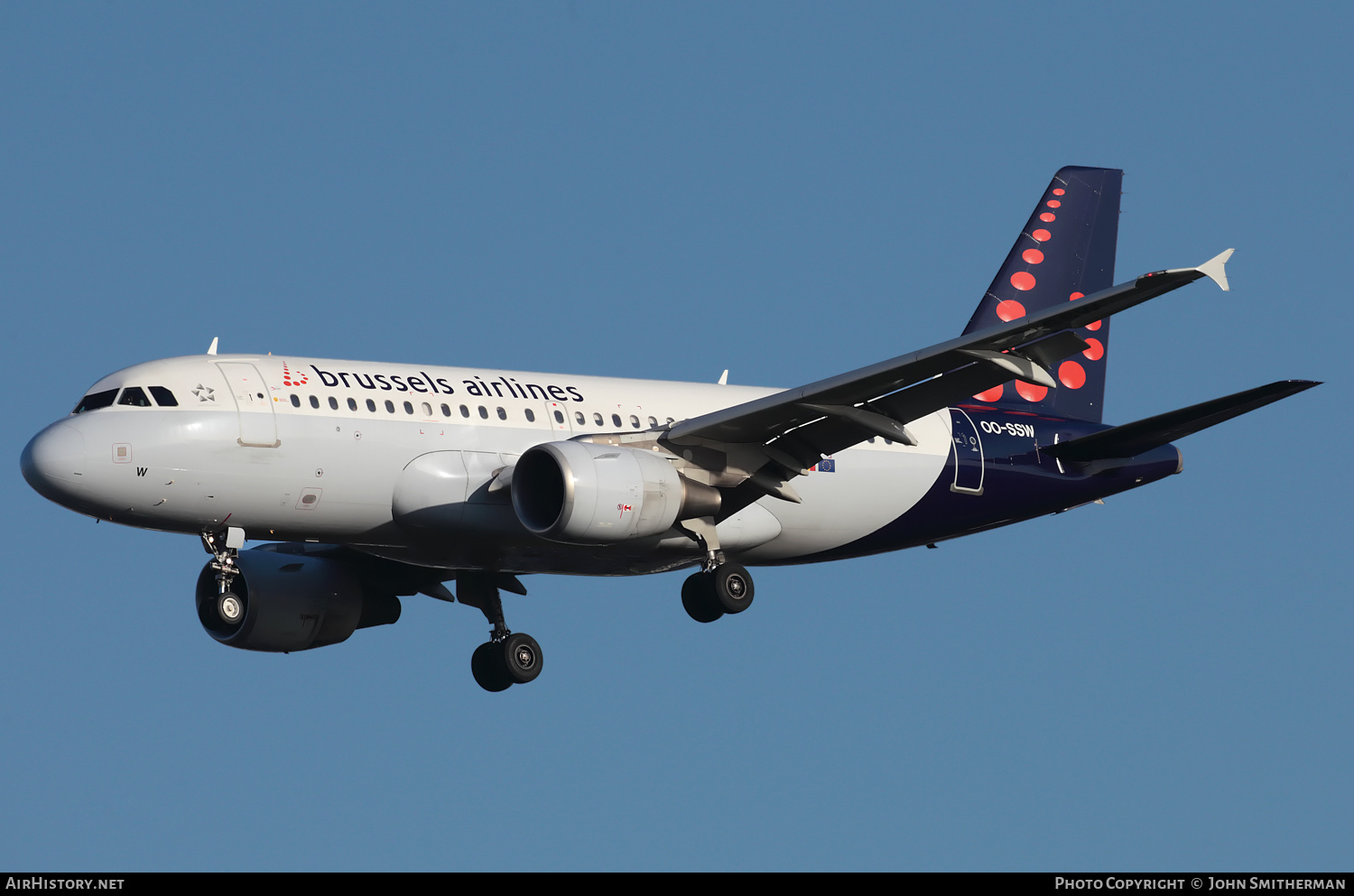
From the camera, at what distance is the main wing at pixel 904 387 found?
29281 millimetres

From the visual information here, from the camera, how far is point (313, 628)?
3916 centimetres

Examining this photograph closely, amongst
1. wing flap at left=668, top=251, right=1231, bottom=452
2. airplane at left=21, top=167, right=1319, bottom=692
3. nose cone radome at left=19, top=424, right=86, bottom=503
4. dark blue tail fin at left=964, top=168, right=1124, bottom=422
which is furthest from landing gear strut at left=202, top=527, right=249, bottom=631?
dark blue tail fin at left=964, top=168, right=1124, bottom=422

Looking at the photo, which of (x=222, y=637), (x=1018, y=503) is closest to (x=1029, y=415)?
(x=1018, y=503)

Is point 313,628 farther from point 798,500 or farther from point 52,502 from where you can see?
point 798,500

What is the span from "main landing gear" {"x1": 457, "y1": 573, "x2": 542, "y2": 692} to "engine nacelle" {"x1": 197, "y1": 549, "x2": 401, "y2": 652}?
183 centimetres

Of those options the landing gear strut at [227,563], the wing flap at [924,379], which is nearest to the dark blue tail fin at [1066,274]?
the wing flap at [924,379]

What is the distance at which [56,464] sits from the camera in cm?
3170

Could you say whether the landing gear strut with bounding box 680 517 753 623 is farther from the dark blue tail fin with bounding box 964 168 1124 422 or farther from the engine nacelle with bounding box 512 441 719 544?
the dark blue tail fin with bounding box 964 168 1124 422

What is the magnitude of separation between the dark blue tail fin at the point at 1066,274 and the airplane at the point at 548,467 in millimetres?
459

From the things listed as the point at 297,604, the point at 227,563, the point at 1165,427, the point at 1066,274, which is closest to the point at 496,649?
the point at 297,604

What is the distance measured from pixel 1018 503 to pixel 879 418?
778 cm

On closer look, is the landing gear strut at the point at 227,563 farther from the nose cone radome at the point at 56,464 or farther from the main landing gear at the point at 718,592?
the main landing gear at the point at 718,592

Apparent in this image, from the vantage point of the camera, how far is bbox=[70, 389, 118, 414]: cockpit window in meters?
32.9

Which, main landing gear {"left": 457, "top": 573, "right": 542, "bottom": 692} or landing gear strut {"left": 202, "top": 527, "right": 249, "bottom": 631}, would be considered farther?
main landing gear {"left": 457, "top": 573, "right": 542, "bottom": 692}
